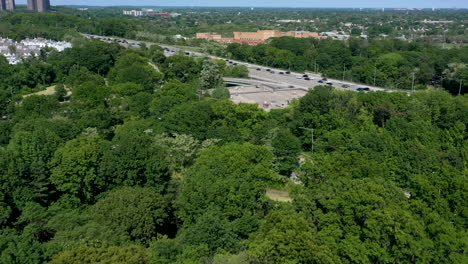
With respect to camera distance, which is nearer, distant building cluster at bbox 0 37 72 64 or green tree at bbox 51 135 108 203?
green tree at bbox 51 135 108 203

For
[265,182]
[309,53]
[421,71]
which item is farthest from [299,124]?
[309,53]

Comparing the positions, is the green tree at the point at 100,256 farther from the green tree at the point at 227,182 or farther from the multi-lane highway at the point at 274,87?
the multi-lane highway at the point at 274,87

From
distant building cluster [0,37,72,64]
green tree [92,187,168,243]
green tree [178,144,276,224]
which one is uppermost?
distant building cluster [0,37,72,64]

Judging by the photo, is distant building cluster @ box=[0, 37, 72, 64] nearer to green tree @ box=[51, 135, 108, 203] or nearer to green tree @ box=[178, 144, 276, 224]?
green tree @ box=[51, 135, 108, 203]

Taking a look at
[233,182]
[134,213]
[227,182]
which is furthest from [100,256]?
[233,182]

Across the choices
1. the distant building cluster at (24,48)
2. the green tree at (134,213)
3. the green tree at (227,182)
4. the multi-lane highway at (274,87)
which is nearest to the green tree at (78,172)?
the green tree at (134,213)

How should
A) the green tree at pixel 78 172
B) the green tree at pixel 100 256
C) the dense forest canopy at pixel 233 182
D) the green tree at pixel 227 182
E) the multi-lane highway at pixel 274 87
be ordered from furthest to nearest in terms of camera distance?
the multi-lane highway at pixel 274 87, the green tree at pixel 78 172, the green tree at pixel 227 182, the dense forest canopy at pixel 233 182, the green tree at pixel 100 256

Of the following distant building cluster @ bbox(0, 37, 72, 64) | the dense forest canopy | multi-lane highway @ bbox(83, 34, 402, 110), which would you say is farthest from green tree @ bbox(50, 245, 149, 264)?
distant building cluster @ bbox(0, 37, 72, 64)

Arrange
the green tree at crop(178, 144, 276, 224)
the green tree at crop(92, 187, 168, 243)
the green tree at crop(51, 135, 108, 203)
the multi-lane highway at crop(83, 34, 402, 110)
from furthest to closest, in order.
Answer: the multi-lane highway at crop(83, 34, 402, 110) → the green tree at crop(51, 135, 108, 203) → the green tree at crop(178, 144, 276, 224) → the green tree at crop(92, 187, 168, 243)
